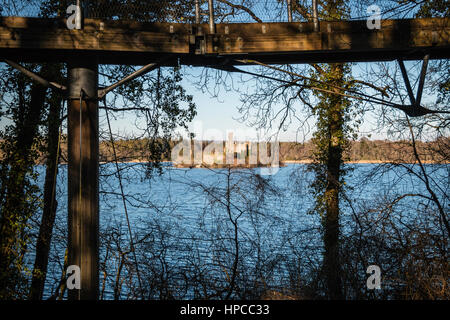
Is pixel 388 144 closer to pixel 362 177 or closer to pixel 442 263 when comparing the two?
pixel 362 177

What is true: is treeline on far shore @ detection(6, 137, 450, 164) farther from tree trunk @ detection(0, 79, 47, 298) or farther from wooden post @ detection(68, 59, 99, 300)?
wooden post @ detection(68, 59, 99, 300)

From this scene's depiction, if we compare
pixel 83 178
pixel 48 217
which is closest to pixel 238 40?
pixel 83 178

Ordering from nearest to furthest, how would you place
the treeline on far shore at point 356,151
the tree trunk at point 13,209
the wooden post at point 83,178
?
1. the wooden post at point 83,178
2. the tree trunk at point 13,209
3. the treeline on far shore at point 356,151

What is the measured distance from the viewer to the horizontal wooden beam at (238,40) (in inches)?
171

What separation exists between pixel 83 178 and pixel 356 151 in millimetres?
9156

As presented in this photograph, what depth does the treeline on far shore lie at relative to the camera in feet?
26.5

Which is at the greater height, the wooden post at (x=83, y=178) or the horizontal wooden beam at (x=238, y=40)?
the horizontal wooden beam at (x=238, y=40)

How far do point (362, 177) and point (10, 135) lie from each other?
27.5 ft

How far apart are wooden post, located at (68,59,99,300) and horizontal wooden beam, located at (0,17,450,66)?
0.38 meters

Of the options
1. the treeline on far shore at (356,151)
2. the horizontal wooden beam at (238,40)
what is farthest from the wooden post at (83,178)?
the treeline on far shore at (356,151)

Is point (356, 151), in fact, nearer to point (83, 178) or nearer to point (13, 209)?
point (83, 178)

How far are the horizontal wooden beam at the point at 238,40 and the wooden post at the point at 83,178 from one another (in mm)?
382

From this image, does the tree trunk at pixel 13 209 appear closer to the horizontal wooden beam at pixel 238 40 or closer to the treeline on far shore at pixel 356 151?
the treeline on far shore at pixel 356 151

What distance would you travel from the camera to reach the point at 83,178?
14.2 ft
